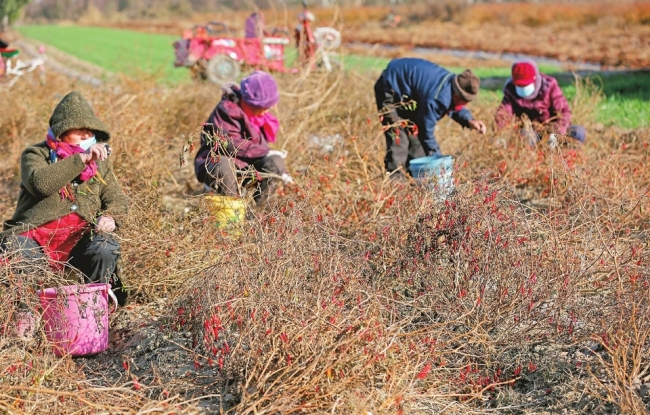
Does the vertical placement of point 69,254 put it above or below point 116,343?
above

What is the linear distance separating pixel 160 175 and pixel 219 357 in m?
3.35

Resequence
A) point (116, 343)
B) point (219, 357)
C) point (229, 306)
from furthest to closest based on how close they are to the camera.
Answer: point (116, 343), point (229, 306), point (219, 357)

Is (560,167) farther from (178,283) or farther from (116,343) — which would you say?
(116,343)

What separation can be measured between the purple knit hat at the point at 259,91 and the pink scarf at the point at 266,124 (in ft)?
0.73

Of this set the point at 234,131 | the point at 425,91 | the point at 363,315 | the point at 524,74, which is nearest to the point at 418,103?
the point at 425,91

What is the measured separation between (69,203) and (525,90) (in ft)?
12.2

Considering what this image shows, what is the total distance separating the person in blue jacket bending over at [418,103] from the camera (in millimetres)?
4914

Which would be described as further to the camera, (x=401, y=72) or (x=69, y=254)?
(x=401, y=72)

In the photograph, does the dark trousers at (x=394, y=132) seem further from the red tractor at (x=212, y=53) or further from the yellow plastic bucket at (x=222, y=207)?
the red tractor at (x=212, y=53)

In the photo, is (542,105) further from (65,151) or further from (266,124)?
(65,151)

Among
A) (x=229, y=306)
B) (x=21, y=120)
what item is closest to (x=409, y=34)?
(x=21, y=120)

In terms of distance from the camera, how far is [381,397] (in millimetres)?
2541

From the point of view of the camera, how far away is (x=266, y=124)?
15.7 ft

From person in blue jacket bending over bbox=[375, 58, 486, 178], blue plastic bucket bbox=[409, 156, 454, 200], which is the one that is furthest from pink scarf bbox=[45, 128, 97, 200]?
person in blue jacket bending over bbox=[375, 58, 486, 178]
